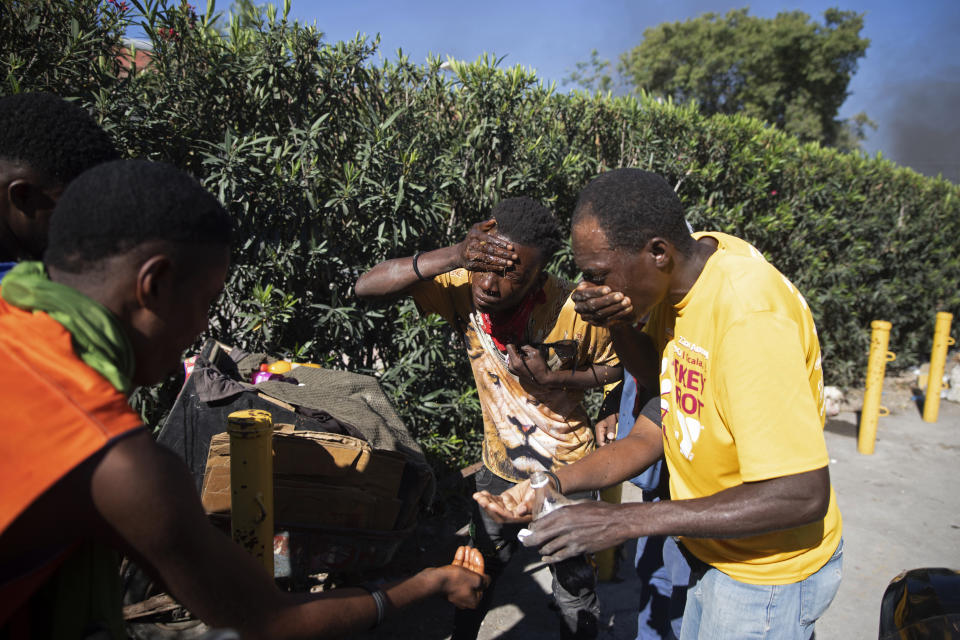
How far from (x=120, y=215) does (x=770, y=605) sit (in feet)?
6.69

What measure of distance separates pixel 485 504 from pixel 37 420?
4.99ft

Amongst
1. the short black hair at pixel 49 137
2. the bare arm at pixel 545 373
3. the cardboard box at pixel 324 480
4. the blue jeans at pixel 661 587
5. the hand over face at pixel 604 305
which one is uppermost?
the short black hair at pixel 49 137

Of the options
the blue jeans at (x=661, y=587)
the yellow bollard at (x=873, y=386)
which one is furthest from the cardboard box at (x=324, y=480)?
the yellow bollard at (x=873, y=386)

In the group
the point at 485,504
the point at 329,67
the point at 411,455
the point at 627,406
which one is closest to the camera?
the point at 485,504

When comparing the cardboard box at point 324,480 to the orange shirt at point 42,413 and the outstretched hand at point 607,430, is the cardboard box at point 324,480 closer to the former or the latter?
the outstretched hand at point 607,430

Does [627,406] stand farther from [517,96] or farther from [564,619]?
[517,96]

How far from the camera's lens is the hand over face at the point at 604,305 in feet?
6.48

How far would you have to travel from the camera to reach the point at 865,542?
4543 mm

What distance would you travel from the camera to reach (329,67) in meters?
3.65

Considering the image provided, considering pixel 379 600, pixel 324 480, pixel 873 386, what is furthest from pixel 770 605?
pixel 873 386

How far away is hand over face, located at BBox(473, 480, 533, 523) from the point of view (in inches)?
87.5

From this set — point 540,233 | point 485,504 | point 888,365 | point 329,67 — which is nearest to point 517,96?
point 329,67

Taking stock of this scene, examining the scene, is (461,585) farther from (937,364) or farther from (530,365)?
(937,364)

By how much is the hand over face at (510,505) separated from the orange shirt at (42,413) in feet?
4.68
